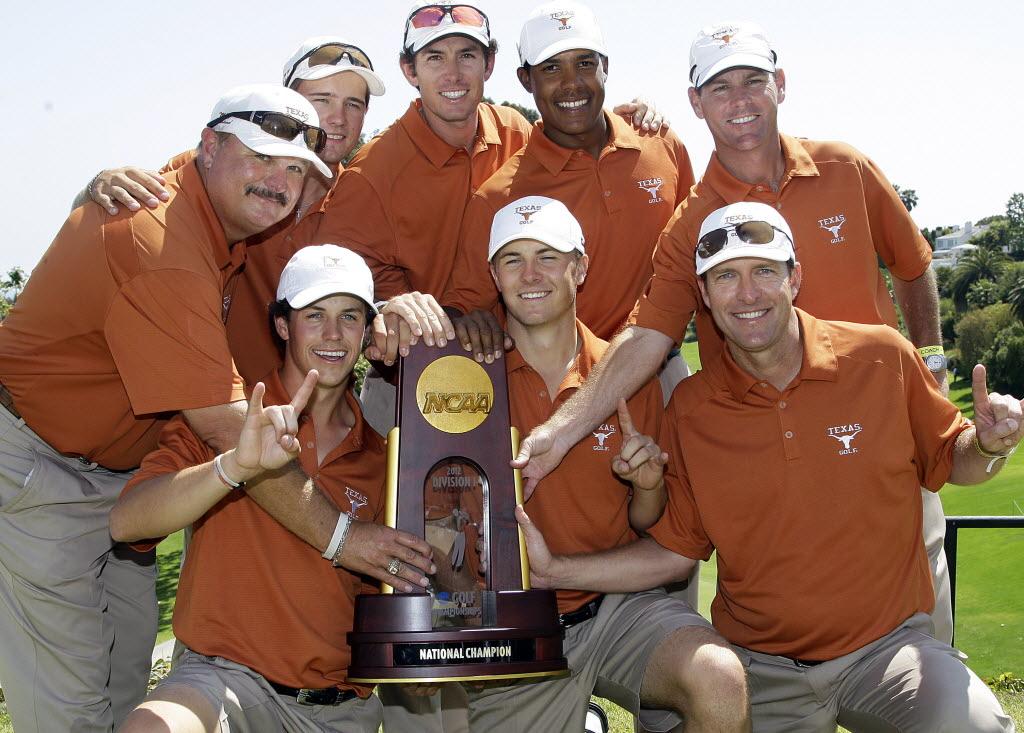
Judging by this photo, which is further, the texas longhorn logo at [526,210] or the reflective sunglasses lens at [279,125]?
the texas longhorn logo at [526,210]

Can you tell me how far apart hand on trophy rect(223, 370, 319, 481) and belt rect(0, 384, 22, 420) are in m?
1.40

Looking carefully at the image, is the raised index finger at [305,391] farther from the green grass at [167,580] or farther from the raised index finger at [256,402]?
the green grass at [167,580]

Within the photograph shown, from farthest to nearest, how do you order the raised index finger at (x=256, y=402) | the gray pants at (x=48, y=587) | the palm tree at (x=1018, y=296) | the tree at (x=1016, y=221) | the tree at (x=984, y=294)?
the tree at (x=1016, y=221)
the tree at (x=984, y=294)
the palm tree at (x=1018, y=296)
the gray pants at (x=48, y=587)
the raised index finger at (x=256, y=402)

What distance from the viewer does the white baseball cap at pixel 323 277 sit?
446 centimetres

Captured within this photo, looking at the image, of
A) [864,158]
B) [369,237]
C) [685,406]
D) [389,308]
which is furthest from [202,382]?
[864,158]

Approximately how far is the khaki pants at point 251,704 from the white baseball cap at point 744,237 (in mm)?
2301

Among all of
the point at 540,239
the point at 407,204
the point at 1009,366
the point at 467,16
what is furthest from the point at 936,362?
the point at 1009,366

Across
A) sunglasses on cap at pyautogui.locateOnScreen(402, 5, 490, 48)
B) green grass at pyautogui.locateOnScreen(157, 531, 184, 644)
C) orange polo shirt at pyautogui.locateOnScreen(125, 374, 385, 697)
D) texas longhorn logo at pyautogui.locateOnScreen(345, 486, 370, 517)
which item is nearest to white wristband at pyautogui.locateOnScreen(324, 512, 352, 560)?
orange polo shirt at pyautogui.locateOnScreen(125, 374, 385, 697)

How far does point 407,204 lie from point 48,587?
7.99 ft

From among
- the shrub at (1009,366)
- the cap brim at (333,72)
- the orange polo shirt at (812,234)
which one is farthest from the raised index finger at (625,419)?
the shrub at (1009,366)

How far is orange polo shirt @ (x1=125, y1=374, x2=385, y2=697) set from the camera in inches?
165

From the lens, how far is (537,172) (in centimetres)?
553

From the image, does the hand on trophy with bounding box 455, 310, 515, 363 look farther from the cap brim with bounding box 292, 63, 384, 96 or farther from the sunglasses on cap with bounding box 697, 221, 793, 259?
the cap brim with bounding box 292, 63, 384, 96

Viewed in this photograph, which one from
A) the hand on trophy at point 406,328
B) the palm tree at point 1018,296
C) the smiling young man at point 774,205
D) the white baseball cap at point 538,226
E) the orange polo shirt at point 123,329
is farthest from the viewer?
the palm tree at point 1018,296
